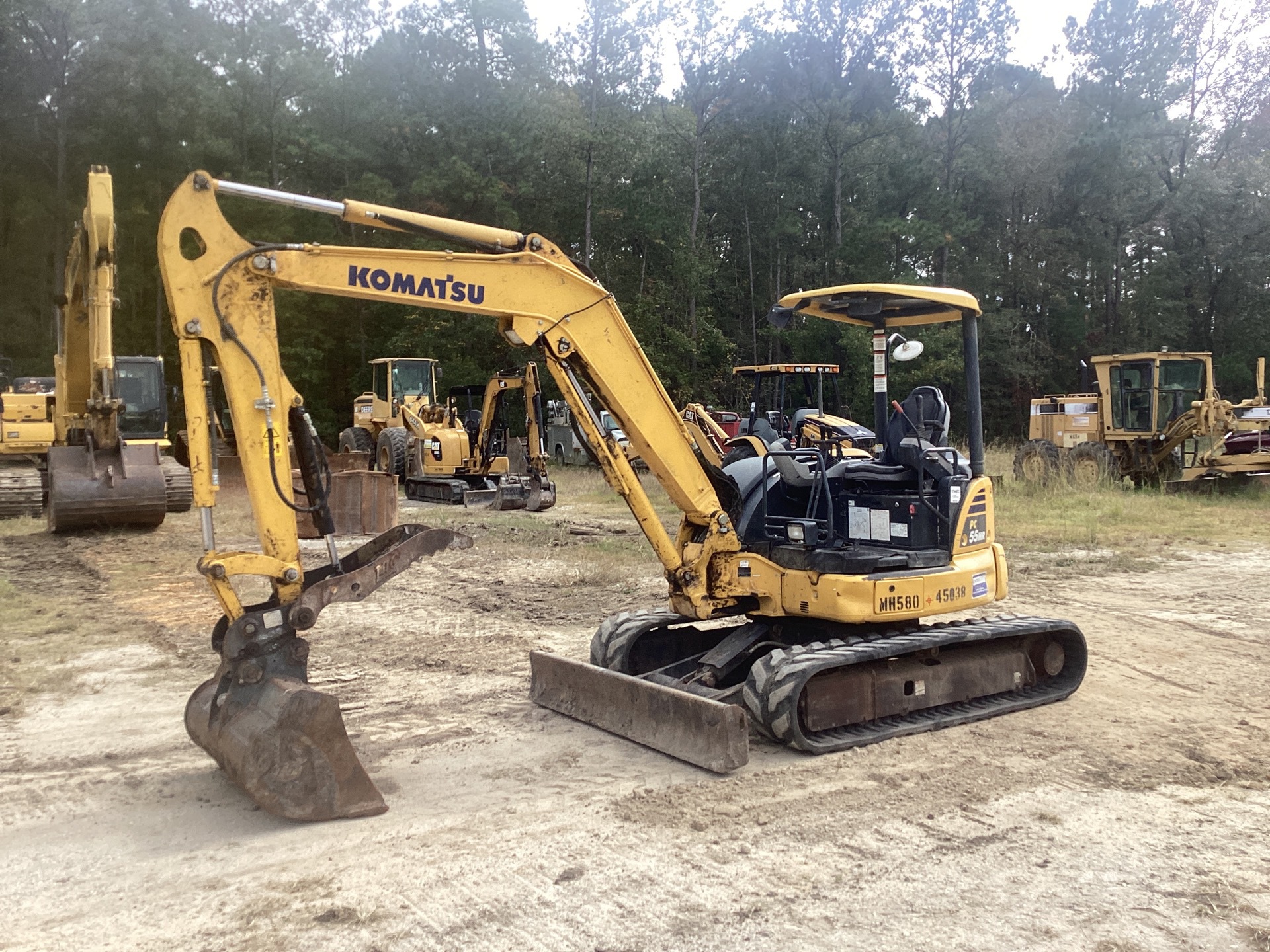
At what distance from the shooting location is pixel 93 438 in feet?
43.4

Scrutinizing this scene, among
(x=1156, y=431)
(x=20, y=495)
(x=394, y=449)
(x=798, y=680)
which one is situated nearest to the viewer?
(x=798, y=680)

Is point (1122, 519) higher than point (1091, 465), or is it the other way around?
point (1091, 465)

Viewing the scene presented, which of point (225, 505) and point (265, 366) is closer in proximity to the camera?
point (265, 366)

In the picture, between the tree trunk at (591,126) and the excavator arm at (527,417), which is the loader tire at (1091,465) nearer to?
the excavator arm at (527,417)

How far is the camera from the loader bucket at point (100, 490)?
1312 cm

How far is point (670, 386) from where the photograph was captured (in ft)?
109

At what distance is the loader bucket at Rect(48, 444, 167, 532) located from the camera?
13117 mm

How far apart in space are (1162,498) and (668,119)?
23.0m

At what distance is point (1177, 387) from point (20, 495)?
18357 mm

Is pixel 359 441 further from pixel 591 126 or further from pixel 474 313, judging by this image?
pixel 474 313

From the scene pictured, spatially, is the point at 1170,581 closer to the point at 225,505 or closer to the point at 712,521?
the point at 712,521

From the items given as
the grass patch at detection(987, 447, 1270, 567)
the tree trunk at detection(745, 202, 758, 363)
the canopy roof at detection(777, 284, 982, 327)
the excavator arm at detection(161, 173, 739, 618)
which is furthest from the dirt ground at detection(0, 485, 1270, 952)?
the tree trunk at detection(745, 202, 758, 363)

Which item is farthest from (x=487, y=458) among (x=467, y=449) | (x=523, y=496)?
(x=523, y=496)

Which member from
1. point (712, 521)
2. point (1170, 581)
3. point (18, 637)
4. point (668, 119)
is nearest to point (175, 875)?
point (712, 521)
